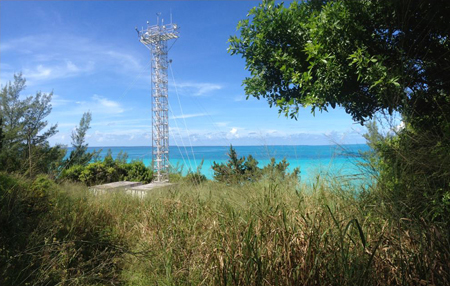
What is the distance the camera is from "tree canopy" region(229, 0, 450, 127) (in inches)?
110

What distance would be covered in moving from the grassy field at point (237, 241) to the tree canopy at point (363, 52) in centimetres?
107

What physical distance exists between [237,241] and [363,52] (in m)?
2.32

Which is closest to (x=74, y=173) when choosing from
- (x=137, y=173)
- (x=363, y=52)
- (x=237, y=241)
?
(x=137, y=173)

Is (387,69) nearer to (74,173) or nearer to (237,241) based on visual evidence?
(237,241)

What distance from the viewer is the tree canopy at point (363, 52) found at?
2805 mm

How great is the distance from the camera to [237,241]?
210 cm

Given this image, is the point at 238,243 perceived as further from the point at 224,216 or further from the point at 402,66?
the point at 402,66

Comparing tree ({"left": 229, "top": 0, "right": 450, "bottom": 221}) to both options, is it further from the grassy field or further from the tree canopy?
the grassy field

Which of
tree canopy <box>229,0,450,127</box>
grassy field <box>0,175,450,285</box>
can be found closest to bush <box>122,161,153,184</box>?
grassy field <box>0,175,450,285</box>

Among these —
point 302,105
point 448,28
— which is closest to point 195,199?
point 302,105

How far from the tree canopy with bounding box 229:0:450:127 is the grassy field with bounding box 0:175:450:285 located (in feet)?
3.50

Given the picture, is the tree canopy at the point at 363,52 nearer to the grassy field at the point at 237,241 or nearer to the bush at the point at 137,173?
the grassy field at the point at 237,241

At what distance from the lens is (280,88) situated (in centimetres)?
369

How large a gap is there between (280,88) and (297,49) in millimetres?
532
